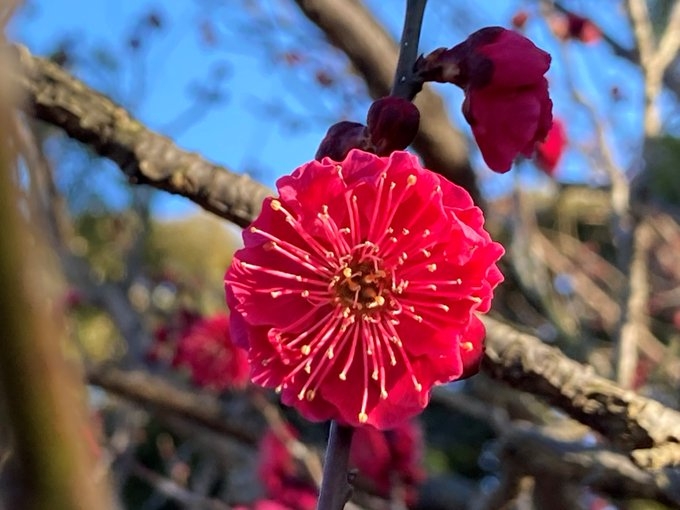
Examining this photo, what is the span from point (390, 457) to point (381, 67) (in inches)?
30.4

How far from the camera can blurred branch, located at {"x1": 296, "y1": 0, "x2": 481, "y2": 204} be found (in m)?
1.76

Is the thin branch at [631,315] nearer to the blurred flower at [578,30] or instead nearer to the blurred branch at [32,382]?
the blurred flower at [578,30]

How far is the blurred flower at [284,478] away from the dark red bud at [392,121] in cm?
85

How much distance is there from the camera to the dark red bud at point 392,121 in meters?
0.75

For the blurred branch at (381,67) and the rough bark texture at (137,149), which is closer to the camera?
the rough bark texture at (137,149)

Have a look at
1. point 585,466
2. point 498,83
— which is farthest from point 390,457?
point 498,83

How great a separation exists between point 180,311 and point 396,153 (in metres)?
2.25

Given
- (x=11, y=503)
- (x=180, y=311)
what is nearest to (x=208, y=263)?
(x=180, y=311)

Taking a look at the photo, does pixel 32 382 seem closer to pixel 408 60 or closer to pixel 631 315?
pixel 408 60

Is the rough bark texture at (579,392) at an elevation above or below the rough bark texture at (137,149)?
above

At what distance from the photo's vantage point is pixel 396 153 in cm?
75

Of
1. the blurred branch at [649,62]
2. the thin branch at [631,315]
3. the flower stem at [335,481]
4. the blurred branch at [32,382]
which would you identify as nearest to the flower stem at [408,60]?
the flower stem at [335,481]

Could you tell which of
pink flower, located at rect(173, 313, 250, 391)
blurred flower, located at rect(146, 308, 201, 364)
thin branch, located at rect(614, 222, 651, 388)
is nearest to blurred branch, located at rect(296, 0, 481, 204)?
thin branch, located at rect(614, 222, 651, 388)

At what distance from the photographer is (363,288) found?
814mm
